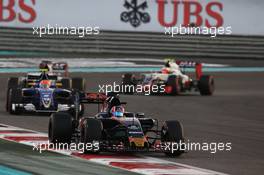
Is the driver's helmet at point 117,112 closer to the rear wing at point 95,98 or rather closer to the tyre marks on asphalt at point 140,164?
the tyre marks on asphalt at point 140,164

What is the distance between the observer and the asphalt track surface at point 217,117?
1413cm

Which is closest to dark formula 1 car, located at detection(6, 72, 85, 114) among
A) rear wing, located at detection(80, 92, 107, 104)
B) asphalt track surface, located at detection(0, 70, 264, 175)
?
asphalt track surface, located at detection(0, 70, 264, 175)

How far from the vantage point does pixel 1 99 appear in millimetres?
25406

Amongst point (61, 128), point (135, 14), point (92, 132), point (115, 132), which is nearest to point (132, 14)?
point (135, 14)

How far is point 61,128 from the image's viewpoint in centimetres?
1472

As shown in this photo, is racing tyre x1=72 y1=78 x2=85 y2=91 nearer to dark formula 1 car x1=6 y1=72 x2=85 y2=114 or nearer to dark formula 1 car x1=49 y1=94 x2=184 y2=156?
dark formula 1 car x1=6 y1=72 x2=85 y2=114

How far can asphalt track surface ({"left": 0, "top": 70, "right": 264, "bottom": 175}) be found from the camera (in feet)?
46.4

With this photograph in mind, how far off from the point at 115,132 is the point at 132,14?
27.9 m

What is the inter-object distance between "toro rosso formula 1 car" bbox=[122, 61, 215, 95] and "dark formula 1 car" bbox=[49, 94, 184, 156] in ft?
40.9

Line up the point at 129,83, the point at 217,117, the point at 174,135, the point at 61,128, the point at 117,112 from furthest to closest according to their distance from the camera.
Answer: the point at 129,83 → the point at 217,117 → the point at 117,112 → the point at 61,128 → the point at 174,135

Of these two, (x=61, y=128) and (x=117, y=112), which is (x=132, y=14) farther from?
(x=61, y=128)

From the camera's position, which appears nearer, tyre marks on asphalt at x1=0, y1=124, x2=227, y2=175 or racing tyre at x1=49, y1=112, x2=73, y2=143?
tyre marks on asphalt at x1=0, y1=124, x2=227, y2=175

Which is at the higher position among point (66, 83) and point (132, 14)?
point (132, 14)

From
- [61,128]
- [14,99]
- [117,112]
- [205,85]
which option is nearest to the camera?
[61,128]
